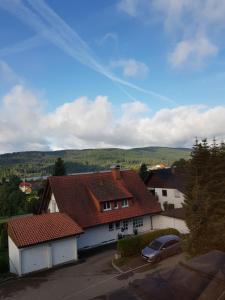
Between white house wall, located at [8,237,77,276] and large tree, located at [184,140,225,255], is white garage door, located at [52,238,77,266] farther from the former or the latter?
large tree, located at [184,140,225,255]

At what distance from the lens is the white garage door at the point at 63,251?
21672mm

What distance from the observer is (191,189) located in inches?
808

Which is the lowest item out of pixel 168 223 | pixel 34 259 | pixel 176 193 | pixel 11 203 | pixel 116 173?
pixel 34 259

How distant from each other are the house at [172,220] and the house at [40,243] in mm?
11083

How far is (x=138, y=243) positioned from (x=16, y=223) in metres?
9.99

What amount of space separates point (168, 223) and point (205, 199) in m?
11.7

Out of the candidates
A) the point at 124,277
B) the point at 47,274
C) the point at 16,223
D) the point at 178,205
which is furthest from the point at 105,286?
the point at 178,205

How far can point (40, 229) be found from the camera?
71.9 ft

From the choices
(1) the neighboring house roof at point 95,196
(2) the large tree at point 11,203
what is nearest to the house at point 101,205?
(1) the neighboring house roof at point 95,196

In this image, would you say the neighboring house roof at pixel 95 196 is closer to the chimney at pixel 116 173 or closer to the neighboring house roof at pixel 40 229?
the chimney at pixel 116 173

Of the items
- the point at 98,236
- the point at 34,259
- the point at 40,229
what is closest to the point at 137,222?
the point at 98,236

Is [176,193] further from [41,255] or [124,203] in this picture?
[41,255]

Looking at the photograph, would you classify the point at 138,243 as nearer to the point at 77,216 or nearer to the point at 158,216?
the point at 77,216

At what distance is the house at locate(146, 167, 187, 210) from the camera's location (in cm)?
4106
